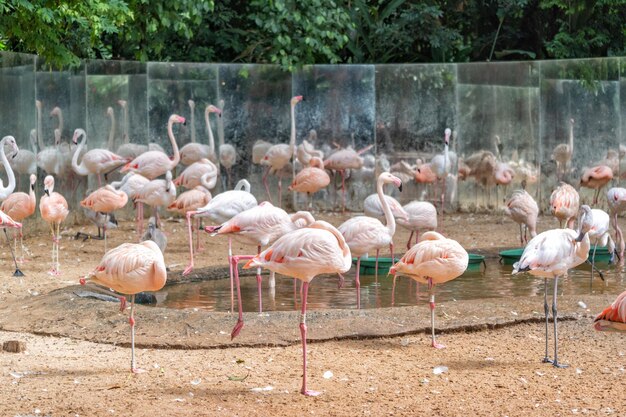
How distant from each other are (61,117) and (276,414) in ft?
27.7

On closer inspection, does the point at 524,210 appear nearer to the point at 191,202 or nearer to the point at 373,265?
the point at 373,265

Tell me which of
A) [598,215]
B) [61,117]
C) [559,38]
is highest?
[559,38]

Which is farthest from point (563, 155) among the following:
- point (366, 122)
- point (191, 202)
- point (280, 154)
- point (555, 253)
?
point (555, 253)

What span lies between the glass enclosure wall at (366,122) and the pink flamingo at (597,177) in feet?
0.36

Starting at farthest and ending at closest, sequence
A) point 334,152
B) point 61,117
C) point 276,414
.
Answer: point 334,152, point 61,117, point 276,414

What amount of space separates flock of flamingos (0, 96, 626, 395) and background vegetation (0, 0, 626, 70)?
3.35 feet

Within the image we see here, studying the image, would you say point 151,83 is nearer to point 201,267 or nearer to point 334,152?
point 334,152

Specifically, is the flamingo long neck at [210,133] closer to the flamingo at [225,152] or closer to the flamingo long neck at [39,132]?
the flamingo at [225,152]

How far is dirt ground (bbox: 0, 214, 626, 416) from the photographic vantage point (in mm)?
4977

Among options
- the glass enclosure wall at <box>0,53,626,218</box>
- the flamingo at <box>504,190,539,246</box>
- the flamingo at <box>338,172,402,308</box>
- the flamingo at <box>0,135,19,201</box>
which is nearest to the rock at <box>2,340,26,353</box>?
the flamingo at <box>338,172,402,308</box>

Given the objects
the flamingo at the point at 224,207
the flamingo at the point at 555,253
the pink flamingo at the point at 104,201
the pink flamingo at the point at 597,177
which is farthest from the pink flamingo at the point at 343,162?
the flamingo at the point at 555,253

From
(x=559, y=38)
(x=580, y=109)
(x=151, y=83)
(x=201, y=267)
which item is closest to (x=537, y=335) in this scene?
(x=201, y=267)

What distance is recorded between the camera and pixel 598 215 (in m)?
8.94

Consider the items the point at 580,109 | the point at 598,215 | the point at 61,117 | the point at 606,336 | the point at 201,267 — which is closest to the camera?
the point at 606,336
